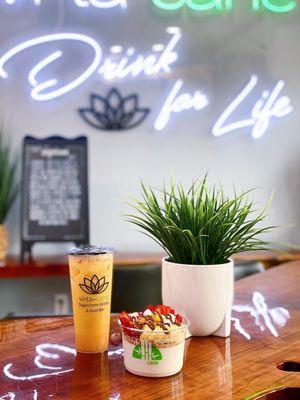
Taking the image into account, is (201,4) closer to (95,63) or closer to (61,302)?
(95,63)

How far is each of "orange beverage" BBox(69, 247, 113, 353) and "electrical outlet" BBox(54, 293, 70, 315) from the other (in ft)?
7.92

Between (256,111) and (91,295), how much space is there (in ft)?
9.15

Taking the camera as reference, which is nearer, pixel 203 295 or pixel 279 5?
pixel 203 295

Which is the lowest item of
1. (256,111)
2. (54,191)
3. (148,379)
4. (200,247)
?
(148,379)

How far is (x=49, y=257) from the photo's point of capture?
133 inches

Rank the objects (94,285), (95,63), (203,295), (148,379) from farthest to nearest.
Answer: (95,63)
(203,295)
(94,285)
(148,379)

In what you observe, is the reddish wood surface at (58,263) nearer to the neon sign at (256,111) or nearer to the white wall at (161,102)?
the white wall at (161,102)

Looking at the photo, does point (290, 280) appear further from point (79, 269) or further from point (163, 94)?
point (163, 94)

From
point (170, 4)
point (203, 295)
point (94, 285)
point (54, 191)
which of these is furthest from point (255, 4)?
point (94, 285)

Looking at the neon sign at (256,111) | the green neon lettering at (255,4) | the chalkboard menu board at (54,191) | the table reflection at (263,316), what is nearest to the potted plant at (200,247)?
the table reflection at (263,316)

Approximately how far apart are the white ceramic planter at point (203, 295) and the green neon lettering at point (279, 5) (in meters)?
2.96

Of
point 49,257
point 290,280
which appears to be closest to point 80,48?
point 49,257

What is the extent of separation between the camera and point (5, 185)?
330cm

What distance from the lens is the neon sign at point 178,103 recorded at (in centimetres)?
358
